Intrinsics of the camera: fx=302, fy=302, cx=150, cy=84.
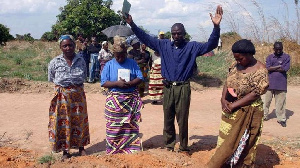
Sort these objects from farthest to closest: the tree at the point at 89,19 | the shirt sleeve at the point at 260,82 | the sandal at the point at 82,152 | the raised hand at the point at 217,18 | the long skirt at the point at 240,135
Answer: the tree at the point at 89,19
the sandal at the point at 82,152
the raised hand at the point at 217,18
the long skirt at the point at 240,135
the shirt sleeve at the point at 260,82

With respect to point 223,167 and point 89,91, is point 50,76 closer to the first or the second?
point 223,167

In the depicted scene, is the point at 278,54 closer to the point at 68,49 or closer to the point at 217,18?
the point at 217,18

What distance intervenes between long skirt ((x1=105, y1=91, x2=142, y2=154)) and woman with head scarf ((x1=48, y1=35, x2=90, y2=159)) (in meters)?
0.42

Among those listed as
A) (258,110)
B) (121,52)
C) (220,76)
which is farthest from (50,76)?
(220,76)

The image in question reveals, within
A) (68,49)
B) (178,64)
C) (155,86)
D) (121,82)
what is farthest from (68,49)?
(155,86)

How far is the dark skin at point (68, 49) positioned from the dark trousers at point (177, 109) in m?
1.40

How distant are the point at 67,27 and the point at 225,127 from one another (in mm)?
16996

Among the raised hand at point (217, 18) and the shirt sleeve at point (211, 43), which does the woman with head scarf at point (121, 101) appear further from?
the raised hand at point (217, 18)

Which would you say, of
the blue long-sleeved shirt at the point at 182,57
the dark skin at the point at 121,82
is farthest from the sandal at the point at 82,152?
the blue long-sleeved shirt at the point at 182,57

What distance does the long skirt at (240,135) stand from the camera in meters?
3.36

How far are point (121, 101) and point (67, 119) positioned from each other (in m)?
0.79

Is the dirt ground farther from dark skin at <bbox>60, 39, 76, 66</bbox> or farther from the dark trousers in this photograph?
dark skin at <bbox>60, 39, 76, 66</bbox>

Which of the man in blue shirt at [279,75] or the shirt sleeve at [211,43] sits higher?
the shirt sleeve at [211,43]

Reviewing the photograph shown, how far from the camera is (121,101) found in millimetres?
4125
